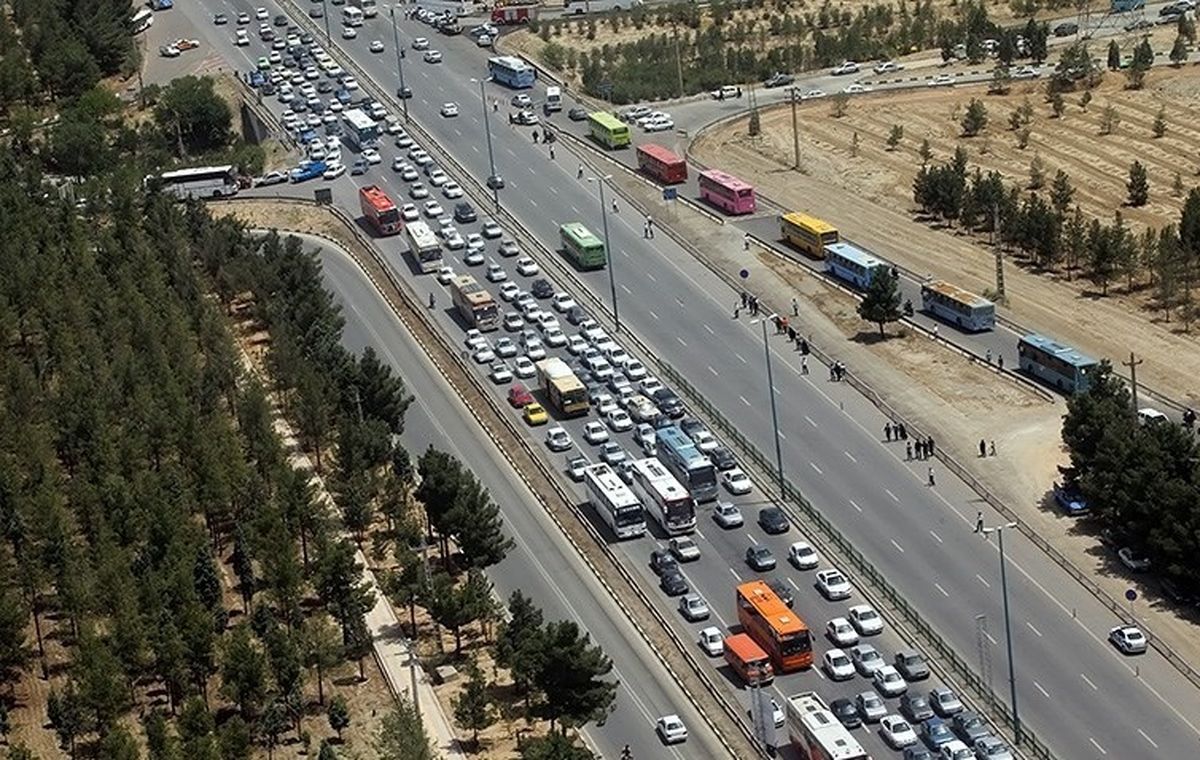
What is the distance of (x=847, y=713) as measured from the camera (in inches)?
3526

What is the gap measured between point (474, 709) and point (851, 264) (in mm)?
64006

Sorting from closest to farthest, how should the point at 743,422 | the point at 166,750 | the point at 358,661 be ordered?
1. the point at 166,750
2. the point at 358,661
3. the point at 743,422

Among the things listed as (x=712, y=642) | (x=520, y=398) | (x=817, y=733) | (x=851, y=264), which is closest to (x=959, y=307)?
(x=851, y=264)

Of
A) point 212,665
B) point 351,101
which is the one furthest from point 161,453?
point 351,101

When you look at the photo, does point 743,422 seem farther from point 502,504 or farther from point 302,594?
point 302,594

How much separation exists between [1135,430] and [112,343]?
59.5 m

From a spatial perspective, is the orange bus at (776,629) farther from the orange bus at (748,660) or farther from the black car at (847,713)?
the black car at (847,713)

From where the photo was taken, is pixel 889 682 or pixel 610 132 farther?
pixel 610 132

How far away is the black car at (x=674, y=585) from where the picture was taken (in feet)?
338

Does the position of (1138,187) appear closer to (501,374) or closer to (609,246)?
(609,246)

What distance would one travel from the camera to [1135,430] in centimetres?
10619

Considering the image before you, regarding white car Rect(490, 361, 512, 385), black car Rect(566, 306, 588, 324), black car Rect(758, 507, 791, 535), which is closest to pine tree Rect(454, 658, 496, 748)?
black car Rect(758, 507, 791, 535)

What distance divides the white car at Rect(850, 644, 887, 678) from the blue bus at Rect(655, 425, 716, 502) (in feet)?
61.0

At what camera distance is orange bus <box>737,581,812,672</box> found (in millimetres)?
93938
